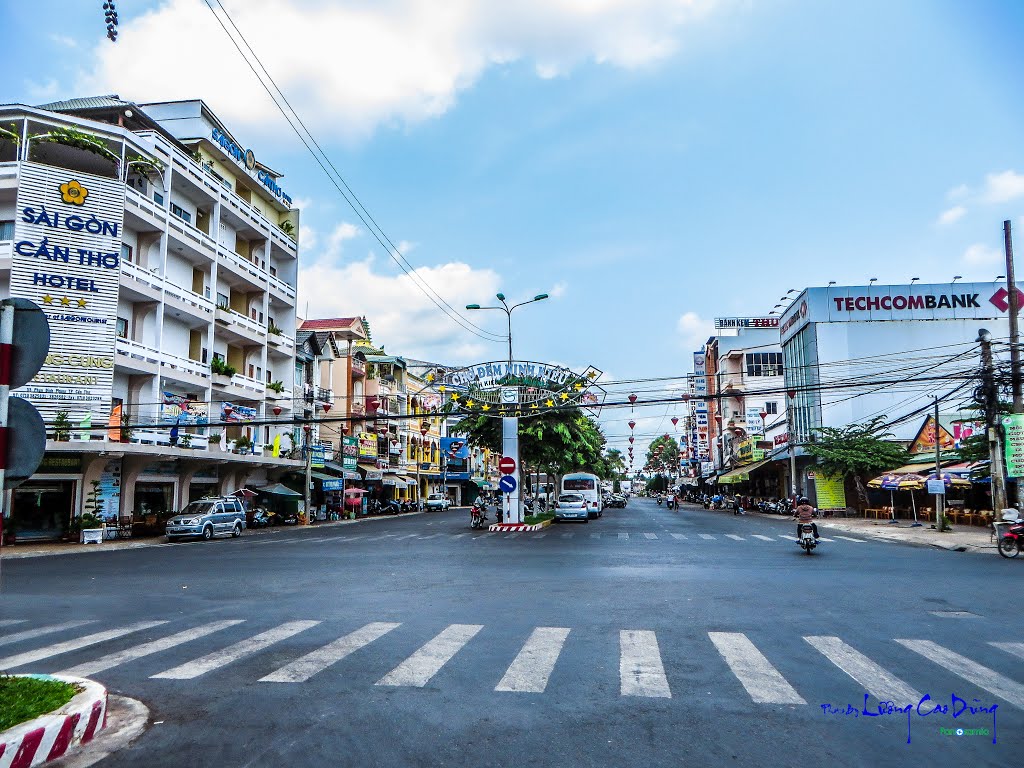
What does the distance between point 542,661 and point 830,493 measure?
48.2 m

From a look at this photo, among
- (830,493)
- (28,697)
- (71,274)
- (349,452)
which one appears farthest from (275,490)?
(28,697)

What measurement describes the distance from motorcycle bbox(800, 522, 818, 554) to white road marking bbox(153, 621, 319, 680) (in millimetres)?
14898

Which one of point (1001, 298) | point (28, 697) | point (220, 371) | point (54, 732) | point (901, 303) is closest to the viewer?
point (54, 732)

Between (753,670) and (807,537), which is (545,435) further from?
(753,670)

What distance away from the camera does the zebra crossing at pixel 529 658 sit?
22.6 ft

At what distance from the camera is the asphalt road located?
5332mm

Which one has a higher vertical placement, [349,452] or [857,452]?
[349,452]

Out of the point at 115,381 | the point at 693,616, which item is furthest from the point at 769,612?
the point at 115,381

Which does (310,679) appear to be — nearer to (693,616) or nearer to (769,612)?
(693,616)

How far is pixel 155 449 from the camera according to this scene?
31266 millimetres

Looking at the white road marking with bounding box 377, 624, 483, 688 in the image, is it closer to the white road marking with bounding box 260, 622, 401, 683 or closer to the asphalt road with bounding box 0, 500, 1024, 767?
the asphalt road with bounding box 0, 500, 1024, 767

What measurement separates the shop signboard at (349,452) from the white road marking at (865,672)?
48048 millimetres

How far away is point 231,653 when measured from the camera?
27.5 feet

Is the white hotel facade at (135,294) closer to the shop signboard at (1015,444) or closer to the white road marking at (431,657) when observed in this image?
the white road marking at (431,657)
